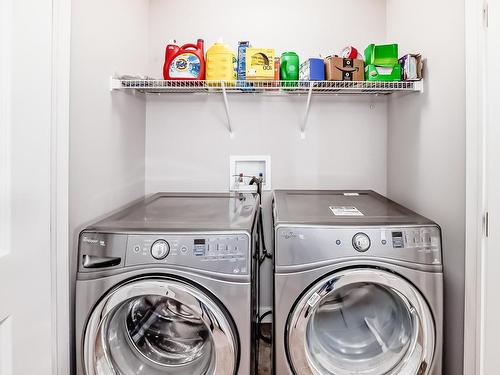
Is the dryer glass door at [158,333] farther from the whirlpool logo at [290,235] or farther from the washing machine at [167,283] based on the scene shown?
the whirlpool logo at [290,235]

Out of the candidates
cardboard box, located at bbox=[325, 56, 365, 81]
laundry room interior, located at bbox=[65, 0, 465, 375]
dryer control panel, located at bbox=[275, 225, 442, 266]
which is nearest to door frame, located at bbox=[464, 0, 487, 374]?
dryer control panel, located at bbox=[275, 225, 442, 266]

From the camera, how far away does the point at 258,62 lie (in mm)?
2021

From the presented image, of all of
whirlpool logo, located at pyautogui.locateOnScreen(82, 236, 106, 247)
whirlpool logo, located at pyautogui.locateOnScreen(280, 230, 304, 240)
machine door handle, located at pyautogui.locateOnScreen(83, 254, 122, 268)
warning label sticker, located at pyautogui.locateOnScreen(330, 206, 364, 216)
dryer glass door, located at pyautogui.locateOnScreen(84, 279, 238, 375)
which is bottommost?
dryer glass door, located at pyautogui.locateOnScreen(84, 279, 238, 375)

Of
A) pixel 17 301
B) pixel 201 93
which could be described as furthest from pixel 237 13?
pixel 17 301

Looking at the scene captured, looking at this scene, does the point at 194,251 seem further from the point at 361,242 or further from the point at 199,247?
the point at 361,242

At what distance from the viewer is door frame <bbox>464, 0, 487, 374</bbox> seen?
140cm

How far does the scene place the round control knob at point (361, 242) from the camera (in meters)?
1.54

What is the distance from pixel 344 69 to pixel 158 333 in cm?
167

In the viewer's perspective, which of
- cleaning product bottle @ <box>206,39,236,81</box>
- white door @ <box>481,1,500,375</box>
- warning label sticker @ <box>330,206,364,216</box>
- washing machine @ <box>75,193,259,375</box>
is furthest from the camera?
cleaning product bottle @ <box>206,39,236,81</box>

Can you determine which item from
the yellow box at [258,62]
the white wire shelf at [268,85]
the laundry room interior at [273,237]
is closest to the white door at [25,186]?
the laundry room interior at [273,237]

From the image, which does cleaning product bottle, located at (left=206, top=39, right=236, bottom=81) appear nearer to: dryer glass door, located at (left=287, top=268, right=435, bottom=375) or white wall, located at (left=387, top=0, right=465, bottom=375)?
white wall, located at (left=387, top=0, right=465, bottom=375)

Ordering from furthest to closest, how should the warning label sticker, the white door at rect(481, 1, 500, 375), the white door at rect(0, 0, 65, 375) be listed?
1. the warning label sticker
2. the white door at rect(481, 1, 500, 375)
3. the white door at rect(0, 0, 65, 375)

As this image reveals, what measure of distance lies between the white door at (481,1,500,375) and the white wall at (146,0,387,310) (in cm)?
117

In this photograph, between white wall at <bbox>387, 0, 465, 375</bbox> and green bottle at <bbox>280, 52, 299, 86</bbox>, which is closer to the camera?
white wall at <bbox>387, 0, 465, 375</bbox>
